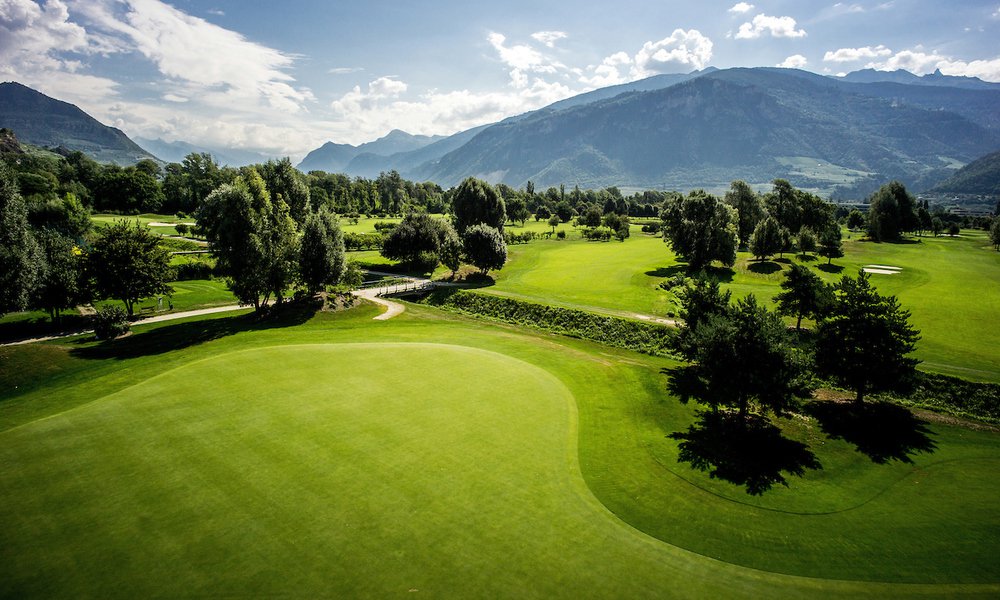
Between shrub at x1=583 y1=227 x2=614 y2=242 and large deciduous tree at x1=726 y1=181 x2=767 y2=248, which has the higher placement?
large deciduous tree at x1=726 y1=181 x2=767 y2=248

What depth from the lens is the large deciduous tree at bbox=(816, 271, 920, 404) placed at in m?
26.5

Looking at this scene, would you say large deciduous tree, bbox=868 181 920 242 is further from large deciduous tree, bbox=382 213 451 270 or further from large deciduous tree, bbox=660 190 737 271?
large deciduous tree, bbox=382 213 451 270

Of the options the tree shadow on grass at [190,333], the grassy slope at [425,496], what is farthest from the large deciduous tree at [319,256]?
the grassy slope at [425,496]

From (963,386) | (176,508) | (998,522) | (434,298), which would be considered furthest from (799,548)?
(434,298)

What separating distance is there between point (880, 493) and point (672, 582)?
1415cm

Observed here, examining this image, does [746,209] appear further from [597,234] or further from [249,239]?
[249,239]

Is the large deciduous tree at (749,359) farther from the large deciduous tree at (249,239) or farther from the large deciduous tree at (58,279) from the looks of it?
the large deciduous tree at (58,279)

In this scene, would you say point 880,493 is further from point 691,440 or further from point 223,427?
point 223,427

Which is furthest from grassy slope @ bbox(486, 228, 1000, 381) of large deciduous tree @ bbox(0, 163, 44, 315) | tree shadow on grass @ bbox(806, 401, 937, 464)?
large deciduous tree @ bbox(0, 163, 44, 315)

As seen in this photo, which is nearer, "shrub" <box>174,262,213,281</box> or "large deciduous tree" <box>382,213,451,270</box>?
"shrub" <box>174,262,213,281</box>

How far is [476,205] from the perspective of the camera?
278ft

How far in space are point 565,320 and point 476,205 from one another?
44.1 metres

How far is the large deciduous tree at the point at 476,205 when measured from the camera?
8494 centimetres

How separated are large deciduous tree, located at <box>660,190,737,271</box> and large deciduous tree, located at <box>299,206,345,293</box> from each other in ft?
175
